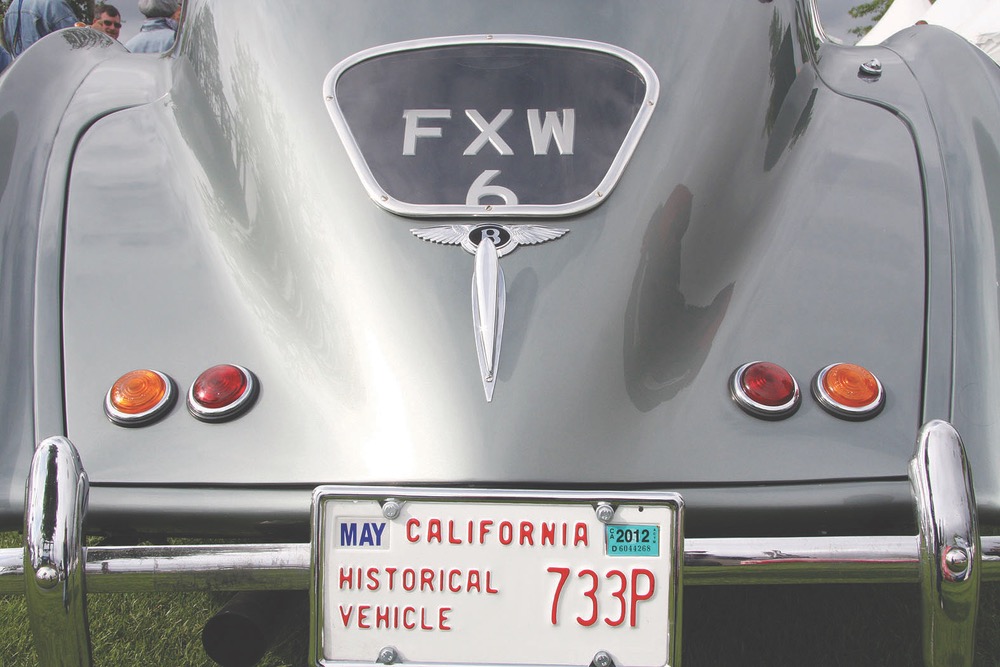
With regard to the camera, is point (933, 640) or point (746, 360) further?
point (746, 360)

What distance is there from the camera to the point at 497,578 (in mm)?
1344

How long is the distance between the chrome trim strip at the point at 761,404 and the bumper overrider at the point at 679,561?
22cm

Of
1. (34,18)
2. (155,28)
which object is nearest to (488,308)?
(155,28)

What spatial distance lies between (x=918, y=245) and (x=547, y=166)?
75 cm

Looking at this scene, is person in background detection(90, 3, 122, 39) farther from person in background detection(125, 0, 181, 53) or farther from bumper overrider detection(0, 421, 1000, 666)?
bumper overrider detection(0, 421, 1000, 666)

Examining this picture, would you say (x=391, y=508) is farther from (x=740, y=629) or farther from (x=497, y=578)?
(x=740, y=629)

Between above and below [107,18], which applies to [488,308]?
below

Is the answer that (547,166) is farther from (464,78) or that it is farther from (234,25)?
(234,25)

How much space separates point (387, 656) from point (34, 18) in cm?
505

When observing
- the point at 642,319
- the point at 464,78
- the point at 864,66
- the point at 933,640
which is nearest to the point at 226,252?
the point at 464,78

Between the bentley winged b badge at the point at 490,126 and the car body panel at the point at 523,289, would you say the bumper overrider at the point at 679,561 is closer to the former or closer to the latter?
the car body panel at the point at 523,289

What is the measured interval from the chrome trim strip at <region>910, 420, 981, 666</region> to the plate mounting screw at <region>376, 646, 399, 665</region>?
0.79 metres

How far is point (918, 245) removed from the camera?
1.79m

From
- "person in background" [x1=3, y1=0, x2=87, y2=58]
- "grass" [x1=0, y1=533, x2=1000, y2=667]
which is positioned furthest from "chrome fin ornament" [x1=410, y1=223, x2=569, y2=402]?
"person in background" [x1=3, y1=0, x2=87, y2=58]
